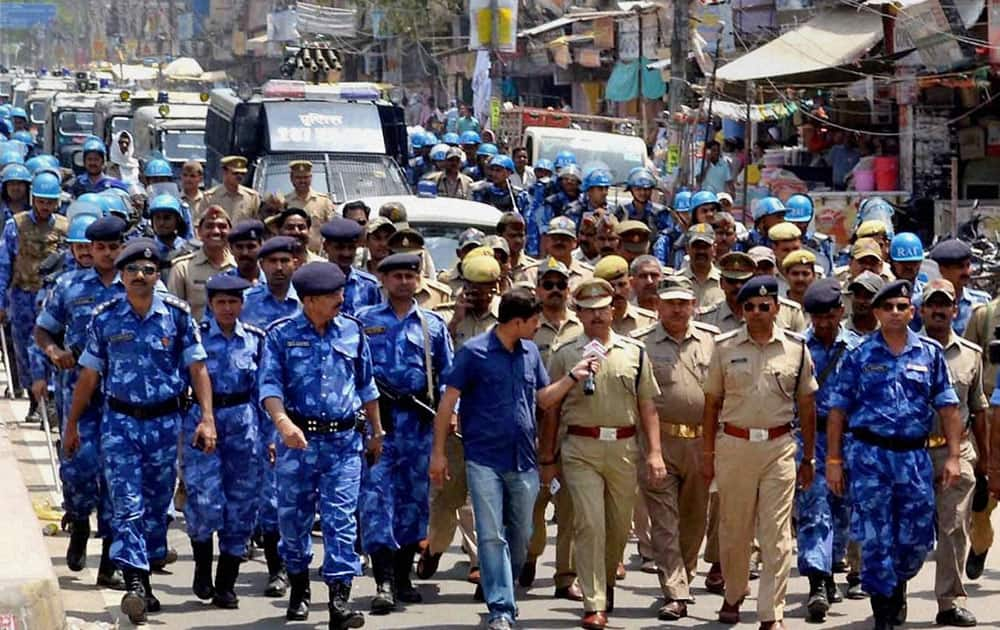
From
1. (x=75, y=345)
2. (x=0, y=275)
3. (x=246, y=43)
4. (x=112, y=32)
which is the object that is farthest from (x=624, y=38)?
(x=112, y=32)

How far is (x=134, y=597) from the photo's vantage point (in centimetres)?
922

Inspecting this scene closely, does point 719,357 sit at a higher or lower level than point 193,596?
higher

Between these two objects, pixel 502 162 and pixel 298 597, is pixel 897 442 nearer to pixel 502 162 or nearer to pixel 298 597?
pixel 298 597

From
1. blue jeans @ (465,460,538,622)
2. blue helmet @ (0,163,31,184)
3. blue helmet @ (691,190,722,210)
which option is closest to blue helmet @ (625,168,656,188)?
blue helmet @ (691,190,722,210)

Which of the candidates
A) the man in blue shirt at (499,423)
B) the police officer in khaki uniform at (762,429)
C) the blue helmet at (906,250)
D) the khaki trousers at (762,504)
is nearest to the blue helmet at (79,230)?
the man in blue shirt at (499,423)

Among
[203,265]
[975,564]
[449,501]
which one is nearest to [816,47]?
[203,265]

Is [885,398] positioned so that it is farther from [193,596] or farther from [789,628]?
[193,596]

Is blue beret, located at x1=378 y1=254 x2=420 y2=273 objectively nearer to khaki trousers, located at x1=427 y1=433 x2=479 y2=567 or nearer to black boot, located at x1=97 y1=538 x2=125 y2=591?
khaki trousers, located at x1=427 y1=433 x2=479 y2=567

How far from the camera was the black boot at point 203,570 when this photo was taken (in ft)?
32.5

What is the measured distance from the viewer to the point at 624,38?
40.0 m

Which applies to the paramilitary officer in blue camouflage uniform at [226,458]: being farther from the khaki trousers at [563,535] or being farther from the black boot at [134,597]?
the khaki trousers at [563,535]

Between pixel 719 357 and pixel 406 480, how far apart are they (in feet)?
5.84

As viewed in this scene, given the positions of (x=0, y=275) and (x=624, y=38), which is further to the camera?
(x=624, y=38)

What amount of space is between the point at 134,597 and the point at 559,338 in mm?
2565
